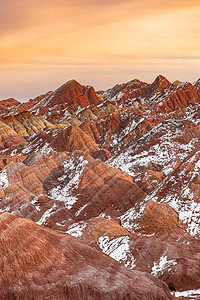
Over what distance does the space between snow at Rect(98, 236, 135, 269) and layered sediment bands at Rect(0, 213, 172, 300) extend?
507 inches

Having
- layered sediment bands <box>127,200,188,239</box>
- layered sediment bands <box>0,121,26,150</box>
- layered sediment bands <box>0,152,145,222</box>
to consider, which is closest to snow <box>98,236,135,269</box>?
layered sediment bands <box>127,200,188,239</box>

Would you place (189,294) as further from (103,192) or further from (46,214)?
(103,192)

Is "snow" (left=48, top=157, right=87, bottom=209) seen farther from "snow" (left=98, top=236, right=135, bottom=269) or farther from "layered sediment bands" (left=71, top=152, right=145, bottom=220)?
"snow" (left=98, top=236, right=135, bottom=269)

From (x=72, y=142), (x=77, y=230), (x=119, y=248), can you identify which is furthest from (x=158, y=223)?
(x=72, y=142)

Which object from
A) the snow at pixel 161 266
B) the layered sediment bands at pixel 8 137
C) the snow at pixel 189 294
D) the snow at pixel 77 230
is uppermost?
the layered sediment bands at pixel 8 137

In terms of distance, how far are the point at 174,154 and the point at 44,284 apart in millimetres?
89954

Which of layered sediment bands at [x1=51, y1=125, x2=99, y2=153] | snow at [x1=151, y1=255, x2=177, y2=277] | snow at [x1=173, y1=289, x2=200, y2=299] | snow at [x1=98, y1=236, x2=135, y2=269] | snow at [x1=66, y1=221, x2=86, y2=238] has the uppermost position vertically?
layered sediment bands at [x1=51, y1=125, x2=99, y2=153]

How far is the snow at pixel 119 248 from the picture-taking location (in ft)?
143

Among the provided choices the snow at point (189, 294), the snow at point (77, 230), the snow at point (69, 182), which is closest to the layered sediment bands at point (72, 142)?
the snow at point (69, 182)

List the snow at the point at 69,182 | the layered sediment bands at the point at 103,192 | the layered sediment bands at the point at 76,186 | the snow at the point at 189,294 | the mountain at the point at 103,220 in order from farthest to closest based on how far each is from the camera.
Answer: the snow at the point at 69,182
the layered sediment bands at the point at 103,192
the layered sediment bands at the point at 76,186
the snow at the point at 189,294
the mountain at the point at 103,220

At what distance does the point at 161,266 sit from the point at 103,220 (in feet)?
51.8

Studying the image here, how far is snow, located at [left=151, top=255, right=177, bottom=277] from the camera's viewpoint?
131 ft

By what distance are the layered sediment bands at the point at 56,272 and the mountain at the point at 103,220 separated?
0.26 feet

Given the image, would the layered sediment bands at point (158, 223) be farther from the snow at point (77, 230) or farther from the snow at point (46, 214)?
the snow at point (46, 214)
